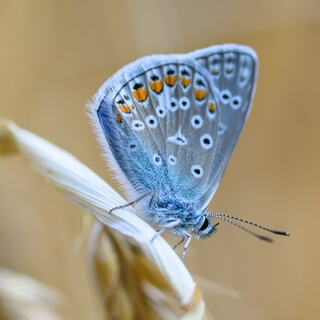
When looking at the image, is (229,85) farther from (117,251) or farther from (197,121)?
(117,251)

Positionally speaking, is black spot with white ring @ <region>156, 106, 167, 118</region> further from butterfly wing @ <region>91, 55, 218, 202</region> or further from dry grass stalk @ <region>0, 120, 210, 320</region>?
dry grass stalk @ <region>0, 120, 210, 320</region>

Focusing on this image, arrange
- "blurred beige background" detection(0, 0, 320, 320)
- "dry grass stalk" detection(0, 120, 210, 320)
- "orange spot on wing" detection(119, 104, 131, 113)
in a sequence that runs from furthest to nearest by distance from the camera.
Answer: "blurred beige background" detection(0, 0, 320, 320) < "orange spot on wing" detection(119, 104, 131, 113) < "dry grass stalk" detection(0, 120, 210, 320)

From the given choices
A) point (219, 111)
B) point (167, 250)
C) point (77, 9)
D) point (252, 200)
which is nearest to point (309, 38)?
point (252, 200)

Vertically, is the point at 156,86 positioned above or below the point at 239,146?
above

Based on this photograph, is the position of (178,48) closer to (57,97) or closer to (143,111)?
(57,97)

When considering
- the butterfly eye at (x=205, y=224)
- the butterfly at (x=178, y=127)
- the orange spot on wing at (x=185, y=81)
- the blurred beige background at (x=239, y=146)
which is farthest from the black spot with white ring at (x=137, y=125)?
the blurred beige background at (x=239, y=146)

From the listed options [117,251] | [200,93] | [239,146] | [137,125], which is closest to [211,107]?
[200,93]

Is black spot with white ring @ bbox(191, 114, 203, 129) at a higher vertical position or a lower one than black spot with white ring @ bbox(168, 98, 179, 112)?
lower

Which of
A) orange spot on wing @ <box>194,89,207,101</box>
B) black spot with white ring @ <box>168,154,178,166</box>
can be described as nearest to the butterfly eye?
black spot with white ring @ <box>168,154,178,166</box>
